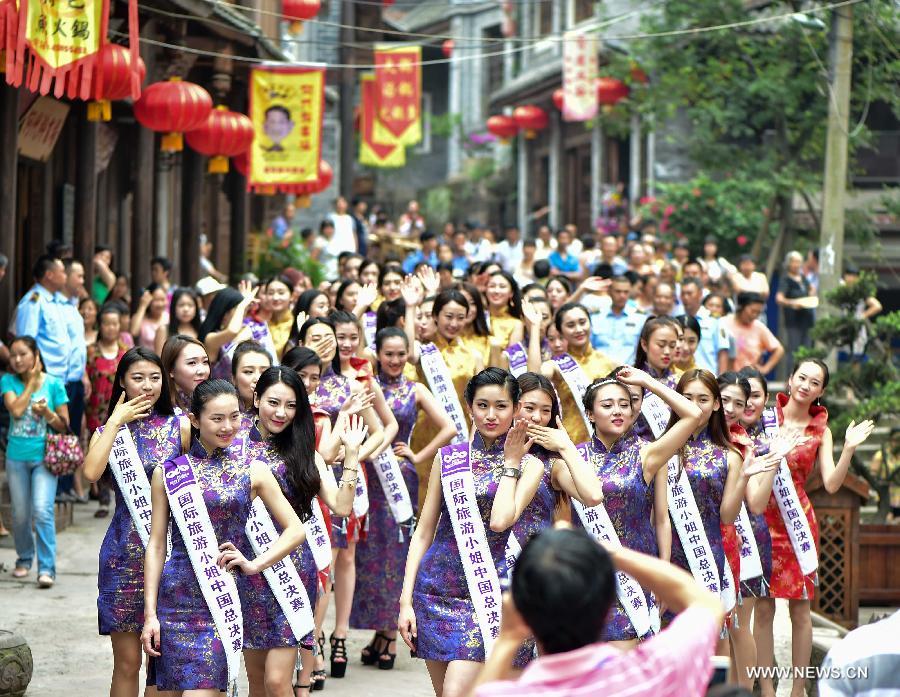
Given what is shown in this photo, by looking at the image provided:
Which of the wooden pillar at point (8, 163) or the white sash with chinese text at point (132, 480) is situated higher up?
the wooden pillar at point (8, 163)

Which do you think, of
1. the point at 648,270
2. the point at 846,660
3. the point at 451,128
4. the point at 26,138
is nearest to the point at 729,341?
the point at 648,270

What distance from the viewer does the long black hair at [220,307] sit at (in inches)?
→ 391

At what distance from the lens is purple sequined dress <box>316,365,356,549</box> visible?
8.30 m

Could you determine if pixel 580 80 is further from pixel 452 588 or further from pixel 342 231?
pixel 452 588

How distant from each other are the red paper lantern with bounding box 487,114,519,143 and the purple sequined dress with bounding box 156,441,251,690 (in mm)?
27553

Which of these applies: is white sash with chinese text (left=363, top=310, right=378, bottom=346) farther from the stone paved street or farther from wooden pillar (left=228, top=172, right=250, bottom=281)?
wooden pillar (left=228, top=172, right=250, bottom=281)

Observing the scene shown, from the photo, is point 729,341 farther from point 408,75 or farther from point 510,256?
point 408,75

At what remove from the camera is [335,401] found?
27.4 feet

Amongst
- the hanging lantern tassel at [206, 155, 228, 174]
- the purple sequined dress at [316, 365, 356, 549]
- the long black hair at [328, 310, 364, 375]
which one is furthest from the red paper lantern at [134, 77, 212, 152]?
the purple sequined dress at [316, 365, 356, 549]

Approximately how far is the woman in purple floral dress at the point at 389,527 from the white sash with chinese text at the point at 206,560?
2748mm

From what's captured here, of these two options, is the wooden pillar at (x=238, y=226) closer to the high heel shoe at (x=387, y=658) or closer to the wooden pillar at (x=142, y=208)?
the wooden pillar at (x=142, y=208)

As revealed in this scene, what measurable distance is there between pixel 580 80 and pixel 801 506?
17.8 m

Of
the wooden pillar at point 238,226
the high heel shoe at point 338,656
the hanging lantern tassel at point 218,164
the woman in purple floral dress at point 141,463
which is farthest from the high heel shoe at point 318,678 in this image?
the wooden pillar at point 238,226

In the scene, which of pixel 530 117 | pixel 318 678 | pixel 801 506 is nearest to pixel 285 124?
pixel 318 678
